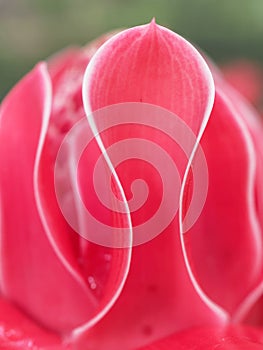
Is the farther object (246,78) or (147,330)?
(246,78)

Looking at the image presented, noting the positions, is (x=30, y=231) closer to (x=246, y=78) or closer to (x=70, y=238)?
(x=70, y=238)

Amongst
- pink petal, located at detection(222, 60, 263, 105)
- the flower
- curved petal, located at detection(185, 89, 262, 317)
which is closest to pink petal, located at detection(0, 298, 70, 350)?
the flower

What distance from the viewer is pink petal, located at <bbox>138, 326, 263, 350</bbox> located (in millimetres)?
555

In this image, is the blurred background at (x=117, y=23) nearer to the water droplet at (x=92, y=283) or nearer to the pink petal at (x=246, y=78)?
the pink petal at (x=246, y=78)

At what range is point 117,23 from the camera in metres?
2.12

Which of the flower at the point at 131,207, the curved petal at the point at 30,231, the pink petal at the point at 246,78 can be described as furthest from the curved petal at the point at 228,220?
the pink petal at the point at 246,78

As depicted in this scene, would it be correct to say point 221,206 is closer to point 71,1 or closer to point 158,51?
point 158,51

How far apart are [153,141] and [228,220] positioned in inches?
4.9

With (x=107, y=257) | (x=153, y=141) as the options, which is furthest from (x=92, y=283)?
(x=153, y=141)

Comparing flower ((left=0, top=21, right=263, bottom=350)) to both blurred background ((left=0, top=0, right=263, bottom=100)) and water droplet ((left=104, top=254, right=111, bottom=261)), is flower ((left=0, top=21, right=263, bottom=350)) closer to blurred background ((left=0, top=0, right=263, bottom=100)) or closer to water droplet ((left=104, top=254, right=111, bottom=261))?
water droplet ((left=104, top=254, right=111, bottom=261))

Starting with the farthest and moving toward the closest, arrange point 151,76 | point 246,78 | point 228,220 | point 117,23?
1. point 117,23
2. point 246,78
3. point 228,220
4. point 151,76

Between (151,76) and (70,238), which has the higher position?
(151,76)

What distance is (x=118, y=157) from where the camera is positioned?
1.85ft

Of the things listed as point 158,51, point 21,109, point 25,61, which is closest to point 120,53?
point 158,51
